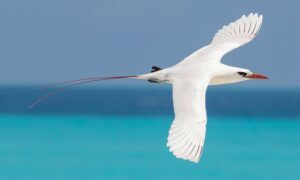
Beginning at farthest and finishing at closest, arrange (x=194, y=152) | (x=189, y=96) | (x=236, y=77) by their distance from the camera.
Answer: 1. (x=236, y=77)
2. (x=189, y=96)
3. (x=194, y=152)

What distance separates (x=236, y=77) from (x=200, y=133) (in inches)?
16.2

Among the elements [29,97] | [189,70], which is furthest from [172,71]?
[29,97]

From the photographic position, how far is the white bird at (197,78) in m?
2.20

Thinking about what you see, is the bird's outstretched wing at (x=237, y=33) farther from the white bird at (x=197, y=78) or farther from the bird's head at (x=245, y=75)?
the bird's head at (x=245, y=75)

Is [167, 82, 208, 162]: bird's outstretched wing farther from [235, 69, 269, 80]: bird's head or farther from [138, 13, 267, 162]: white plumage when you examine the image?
[235, 69, 269, 80]: bird's head

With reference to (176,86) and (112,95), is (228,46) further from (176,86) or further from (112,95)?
(112,95)

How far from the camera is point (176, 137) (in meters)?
2.21

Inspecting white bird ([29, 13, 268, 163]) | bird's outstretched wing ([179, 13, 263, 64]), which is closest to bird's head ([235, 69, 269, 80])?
white bird ([29, 13, 268, 163])

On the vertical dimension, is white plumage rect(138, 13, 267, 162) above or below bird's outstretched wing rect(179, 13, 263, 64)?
below

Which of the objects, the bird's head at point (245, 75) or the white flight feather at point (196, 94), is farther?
the bird's head at point (245, 75)

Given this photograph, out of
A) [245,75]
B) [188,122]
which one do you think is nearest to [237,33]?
[245,75]

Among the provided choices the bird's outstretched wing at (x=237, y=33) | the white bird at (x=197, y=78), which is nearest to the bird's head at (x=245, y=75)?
the white bird at (x=197, y=78)

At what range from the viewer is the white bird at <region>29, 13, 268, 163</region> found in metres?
2.20

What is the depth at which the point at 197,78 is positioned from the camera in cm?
246
